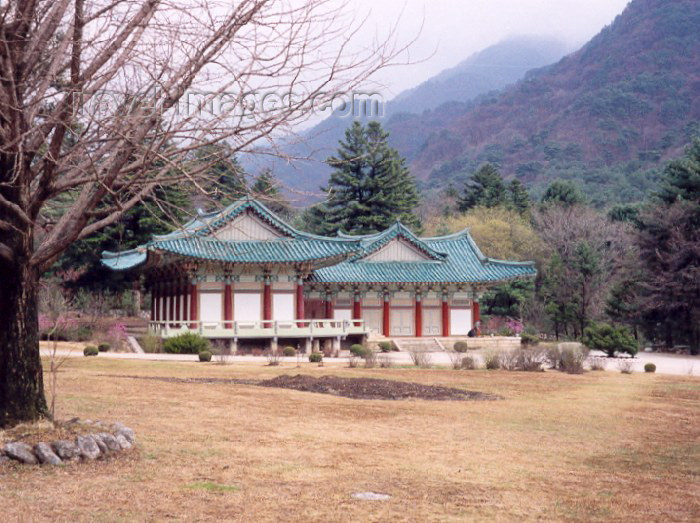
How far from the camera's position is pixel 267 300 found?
37.8 metres

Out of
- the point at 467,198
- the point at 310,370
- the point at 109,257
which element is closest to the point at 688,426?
the point at 310,370

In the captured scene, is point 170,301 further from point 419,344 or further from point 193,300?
point 419,344

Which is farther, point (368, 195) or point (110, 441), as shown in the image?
point (368, 195)

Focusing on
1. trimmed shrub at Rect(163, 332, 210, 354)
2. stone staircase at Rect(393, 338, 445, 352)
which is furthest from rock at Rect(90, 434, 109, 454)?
stone staircase at Rect(393, 338, 445, 352)

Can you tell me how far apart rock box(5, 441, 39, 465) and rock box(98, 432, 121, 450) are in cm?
84

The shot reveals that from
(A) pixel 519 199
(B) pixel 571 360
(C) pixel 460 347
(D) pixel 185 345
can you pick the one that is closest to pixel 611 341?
(C) pixel 460 347

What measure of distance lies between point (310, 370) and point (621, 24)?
449 ft

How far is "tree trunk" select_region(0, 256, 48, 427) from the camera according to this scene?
29.7 ft

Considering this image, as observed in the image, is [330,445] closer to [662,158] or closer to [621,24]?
[662,158]

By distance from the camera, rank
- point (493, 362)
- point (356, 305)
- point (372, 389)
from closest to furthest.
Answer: point (372, 389) → point (493, 362) → point (356, 305)

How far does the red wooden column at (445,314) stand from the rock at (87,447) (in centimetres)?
3710

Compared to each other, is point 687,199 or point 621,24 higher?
point 621,24

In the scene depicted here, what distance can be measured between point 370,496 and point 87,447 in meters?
3.24

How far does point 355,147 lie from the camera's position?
60469 mm
